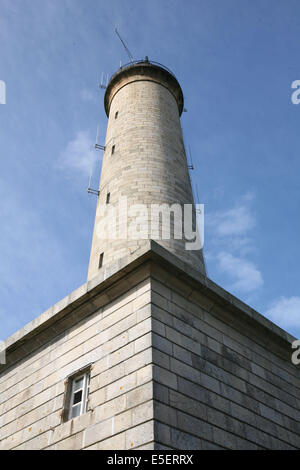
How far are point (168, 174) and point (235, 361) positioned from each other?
325 inches

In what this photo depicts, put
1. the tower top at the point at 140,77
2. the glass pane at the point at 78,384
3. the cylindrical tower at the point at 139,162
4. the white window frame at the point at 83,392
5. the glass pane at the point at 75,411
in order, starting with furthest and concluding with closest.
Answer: the tower top at the point at 140,77, the cylindrical tower at the point at 139,162, the glass pane at the point at 78,384, the glass pane at the point at 75,411, the white window frame at the point at 83,392

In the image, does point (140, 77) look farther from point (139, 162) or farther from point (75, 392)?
point (75, 392)

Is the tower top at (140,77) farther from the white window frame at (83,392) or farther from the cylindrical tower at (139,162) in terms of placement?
the white window frame at (83,392)

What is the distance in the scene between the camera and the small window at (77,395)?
8.34 m

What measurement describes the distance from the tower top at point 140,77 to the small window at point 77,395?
610 inches

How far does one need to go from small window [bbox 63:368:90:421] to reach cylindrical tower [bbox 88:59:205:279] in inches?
180

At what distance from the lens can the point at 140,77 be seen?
2062 cm

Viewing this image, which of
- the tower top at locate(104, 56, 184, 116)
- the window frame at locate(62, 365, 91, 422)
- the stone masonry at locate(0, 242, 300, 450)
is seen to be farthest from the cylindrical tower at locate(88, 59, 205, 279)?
the window frame at locate(62, 365, 91, 422)

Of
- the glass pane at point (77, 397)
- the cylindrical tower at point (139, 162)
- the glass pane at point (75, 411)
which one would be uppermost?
the cylindrical tower at point (139, 162)

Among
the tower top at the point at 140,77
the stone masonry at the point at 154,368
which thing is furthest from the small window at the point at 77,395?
the tower top at the point at 140,77

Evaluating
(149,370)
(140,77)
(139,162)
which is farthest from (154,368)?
(140,77)

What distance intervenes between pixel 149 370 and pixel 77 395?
87.8 inches

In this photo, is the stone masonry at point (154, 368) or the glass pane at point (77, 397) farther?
the glass pane at point (77, 397)
